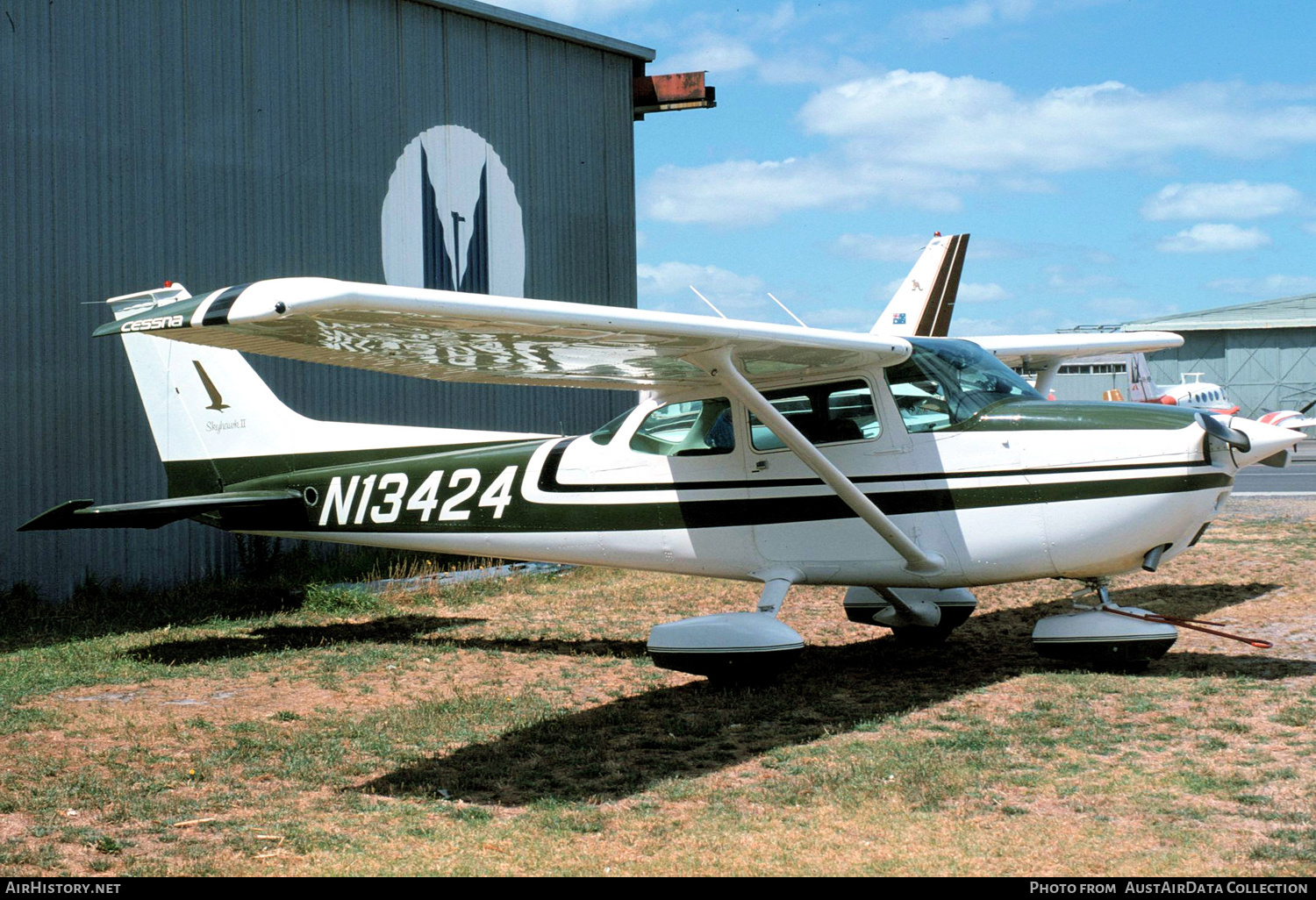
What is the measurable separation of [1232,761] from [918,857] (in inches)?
84.4

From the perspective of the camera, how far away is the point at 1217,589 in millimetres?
10984

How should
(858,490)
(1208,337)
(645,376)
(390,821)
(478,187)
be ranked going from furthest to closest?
1. (1208,337)
2. (478,187)
3. (645,376)
4. (858,490)
5. (390,821)

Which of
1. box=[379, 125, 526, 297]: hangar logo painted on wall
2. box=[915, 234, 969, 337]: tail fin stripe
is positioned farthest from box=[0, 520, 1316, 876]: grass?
box=[915, 234, 969, 337]: tail fin stripe

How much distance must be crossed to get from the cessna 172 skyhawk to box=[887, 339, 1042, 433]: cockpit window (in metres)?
0.01

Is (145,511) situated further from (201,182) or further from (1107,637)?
(1107,637)

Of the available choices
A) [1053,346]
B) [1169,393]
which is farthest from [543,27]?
[1169,393]

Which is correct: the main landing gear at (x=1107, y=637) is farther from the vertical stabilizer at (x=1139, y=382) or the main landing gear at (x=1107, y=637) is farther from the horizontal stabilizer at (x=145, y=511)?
the vertical stabilizer at (x=1139, y=382)

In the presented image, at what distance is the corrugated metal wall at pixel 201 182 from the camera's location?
36.7 ft

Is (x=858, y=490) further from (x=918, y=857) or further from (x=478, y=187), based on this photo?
(x=478, y=187)

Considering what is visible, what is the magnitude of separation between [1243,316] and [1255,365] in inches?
314

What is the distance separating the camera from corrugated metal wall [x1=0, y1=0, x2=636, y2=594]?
441 inches

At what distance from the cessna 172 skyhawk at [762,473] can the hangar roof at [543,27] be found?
7.58m

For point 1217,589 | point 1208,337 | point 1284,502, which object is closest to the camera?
point 1217,589
